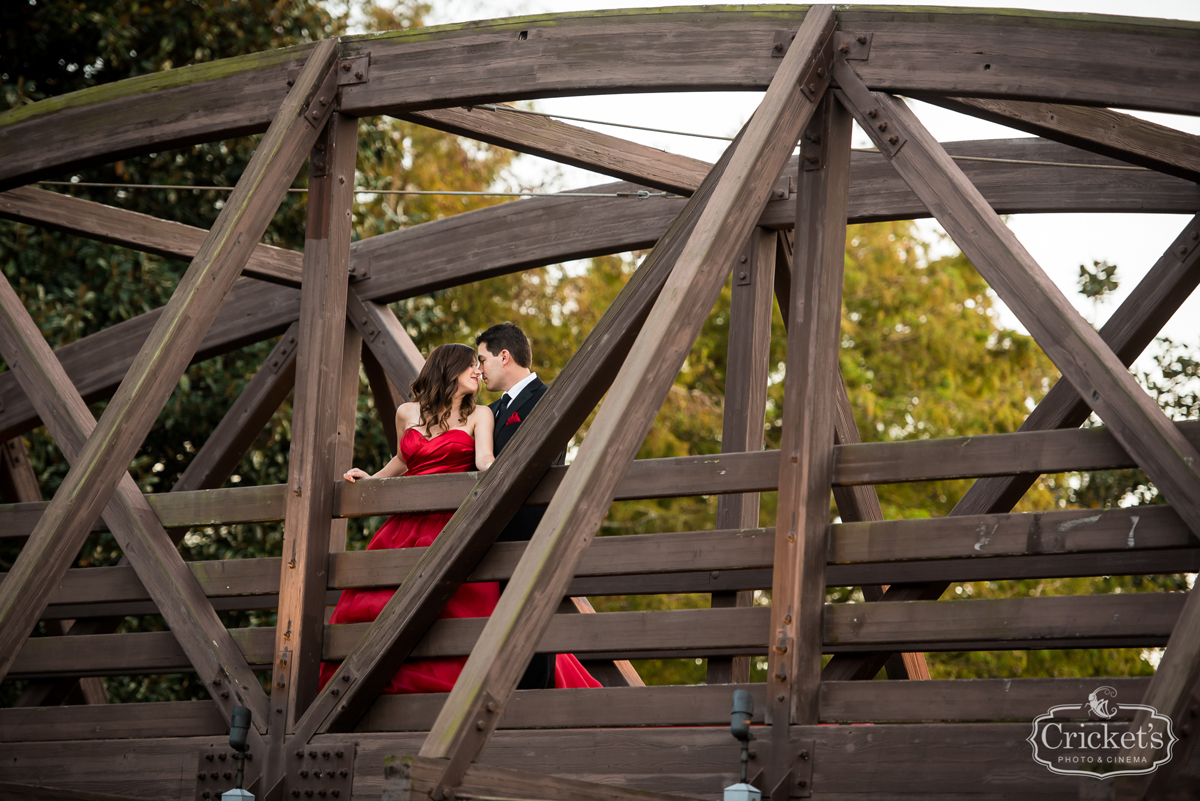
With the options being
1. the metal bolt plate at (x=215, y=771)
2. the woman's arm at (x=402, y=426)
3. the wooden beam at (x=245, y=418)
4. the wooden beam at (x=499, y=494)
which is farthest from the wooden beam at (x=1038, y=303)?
the wooden beam at (x=245, y=418)

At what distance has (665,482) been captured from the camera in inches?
180

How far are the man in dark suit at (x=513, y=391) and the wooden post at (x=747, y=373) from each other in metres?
1.00

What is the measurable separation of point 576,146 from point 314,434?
211cm

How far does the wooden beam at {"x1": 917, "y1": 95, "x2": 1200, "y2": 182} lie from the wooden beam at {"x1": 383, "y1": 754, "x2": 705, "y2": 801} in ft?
8.45

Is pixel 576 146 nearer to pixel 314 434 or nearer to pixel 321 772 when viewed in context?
pixel 314 434

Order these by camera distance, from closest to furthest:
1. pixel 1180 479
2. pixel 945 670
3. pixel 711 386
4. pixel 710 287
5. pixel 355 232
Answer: pixel 1180 479
pixel 710 287
pixel 355 232
pixel 945 670
pixel 711 386

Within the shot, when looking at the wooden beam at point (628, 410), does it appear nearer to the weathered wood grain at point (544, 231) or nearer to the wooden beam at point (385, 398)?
the weathered wood grain at point (544, 231)

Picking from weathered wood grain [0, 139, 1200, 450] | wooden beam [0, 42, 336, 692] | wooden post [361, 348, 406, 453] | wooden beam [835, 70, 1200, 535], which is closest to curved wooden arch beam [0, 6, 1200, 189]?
wooden beam [835, 70, 1200, 535]

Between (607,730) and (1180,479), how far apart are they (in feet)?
6.45

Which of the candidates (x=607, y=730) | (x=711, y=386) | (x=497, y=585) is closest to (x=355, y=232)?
(x=711, y=386)

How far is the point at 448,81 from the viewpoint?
16.8 feet

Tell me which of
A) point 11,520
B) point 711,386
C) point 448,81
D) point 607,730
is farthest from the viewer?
point 711,386

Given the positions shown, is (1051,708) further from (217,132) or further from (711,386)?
(711,386)

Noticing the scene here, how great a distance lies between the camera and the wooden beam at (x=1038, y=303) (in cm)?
373
